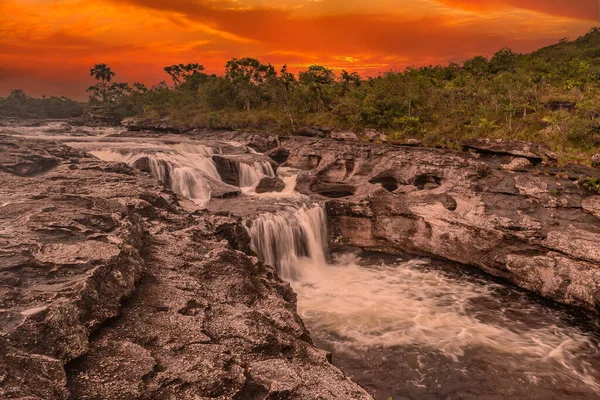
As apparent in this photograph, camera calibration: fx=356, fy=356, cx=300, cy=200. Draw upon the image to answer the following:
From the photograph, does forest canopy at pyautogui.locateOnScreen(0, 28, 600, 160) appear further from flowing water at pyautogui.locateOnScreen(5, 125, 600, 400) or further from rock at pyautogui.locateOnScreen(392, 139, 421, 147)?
flowing water at pyautogui.locateOnScreen(5, 125, 600, 400)

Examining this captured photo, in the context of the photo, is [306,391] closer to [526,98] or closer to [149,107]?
[526,98]

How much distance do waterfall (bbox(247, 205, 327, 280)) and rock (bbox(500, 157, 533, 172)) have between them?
896 cm

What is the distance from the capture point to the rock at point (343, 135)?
26.9 m

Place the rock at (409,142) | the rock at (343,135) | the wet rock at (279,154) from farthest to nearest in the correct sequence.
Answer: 1. the wet rock at (279,154)
2. the rock at (343,135)
3. the rock at (409,142)

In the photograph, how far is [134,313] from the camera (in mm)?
5117

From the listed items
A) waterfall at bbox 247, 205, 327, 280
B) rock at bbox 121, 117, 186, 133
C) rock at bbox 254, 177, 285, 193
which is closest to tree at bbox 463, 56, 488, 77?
rock at bbox 254, 177, 285, 193

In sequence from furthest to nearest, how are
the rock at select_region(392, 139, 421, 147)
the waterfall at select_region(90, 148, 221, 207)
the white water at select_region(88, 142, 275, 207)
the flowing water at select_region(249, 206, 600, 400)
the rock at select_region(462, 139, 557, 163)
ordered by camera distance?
the rock at select_region(392, 139, 421, 147)
the white water at select_region(88, 142, 275, 207)
the waterfall at select_region(90, 148, 221, 207)
the rock at select_region(462, 139, 557, 163)
the flowing water at select_region(249, 206, 600, 400)

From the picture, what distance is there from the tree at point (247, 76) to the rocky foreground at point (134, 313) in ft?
127

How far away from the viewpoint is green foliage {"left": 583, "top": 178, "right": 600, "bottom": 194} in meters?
13.6

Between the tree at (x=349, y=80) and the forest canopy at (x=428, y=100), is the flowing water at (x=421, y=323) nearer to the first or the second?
the forest canopy at (x=428, y=100)

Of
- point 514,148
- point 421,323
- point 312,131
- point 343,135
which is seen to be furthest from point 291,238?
point 312,131

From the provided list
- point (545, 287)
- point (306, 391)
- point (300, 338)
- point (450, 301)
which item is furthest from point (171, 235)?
point (545, 287)

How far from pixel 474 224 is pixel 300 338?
37.9 ft

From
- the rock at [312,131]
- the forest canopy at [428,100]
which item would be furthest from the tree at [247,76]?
the rock at [312,131]
